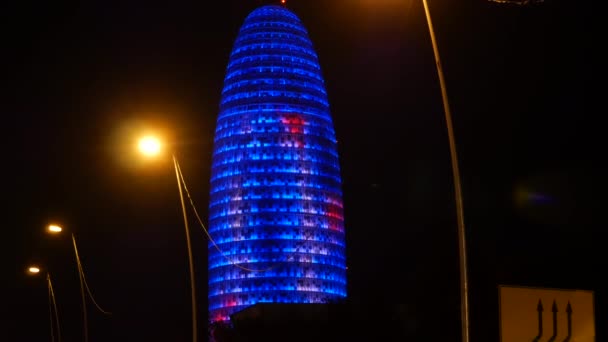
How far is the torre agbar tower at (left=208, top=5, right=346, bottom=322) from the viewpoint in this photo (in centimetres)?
17512

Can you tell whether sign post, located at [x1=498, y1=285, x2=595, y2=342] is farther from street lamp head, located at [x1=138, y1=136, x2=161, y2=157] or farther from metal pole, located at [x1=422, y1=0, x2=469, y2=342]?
street lamp head, located at [x1=138, y1=136, x2=161, y2=157]

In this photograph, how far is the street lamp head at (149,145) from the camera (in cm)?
3359

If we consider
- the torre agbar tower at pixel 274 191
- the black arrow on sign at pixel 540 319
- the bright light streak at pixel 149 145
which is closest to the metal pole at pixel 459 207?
the black arrow on sign at pixel 540 319

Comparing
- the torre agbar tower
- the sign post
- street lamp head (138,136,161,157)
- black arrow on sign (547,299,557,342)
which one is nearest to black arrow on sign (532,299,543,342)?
the sign post

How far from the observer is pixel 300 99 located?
178 meters

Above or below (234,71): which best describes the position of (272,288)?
below

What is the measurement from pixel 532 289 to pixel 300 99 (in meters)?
168

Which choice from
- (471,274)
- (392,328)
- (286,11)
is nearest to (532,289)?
(471,274)

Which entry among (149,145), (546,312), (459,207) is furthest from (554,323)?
(149,145)

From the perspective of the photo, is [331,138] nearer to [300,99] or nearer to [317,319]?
[300,99]

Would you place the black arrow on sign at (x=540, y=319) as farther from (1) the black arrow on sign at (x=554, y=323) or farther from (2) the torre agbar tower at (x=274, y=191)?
(2) the torre agbar tower at (x=274, y=191)

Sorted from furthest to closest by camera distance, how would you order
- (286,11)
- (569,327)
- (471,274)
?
(286,11) < (471,274) < (569,327)

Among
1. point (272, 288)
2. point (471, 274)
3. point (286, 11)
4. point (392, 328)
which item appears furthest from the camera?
point (286, 11)

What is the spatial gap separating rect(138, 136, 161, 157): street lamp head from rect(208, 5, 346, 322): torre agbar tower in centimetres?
14094
